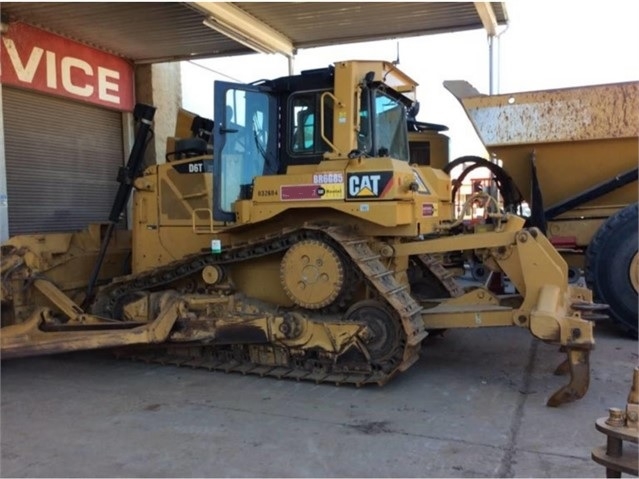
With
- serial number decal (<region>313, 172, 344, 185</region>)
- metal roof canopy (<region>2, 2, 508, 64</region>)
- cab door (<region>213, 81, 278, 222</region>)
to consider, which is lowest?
serial number decal (<region>313, 172, 344, 185</region>)

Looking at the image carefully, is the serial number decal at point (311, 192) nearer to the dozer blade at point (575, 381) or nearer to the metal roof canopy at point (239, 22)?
the dozer blade at point (575, 381)

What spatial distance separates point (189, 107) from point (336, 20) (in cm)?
454

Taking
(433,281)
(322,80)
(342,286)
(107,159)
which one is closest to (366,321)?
(342,286)

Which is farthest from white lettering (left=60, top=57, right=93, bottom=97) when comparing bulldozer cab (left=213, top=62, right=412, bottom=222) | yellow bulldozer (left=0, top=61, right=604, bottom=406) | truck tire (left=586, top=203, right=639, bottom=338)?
truck tire (left=586, top=203, right=639, bottom=338)

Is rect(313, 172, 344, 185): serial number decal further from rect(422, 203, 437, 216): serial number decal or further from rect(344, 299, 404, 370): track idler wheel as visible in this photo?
rect(344, 299, 404, 370): track idler wheel

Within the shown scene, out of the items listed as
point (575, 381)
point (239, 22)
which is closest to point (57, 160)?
point (239, 22)

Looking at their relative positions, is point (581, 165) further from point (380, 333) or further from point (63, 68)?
point (63, 68)

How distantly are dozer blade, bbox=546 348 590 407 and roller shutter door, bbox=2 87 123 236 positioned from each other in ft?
24.1

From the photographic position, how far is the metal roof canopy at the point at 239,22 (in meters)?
8.50

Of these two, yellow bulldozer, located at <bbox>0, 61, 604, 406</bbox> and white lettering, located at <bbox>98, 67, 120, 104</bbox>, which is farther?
white lettering, located at <bbox>98, 67, 120, 104</bbox>

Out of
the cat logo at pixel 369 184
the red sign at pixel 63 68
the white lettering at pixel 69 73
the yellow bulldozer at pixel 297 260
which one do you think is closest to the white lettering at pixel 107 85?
the red sign at pixel 63 68

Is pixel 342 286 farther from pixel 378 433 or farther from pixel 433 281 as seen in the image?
pixel 433 281

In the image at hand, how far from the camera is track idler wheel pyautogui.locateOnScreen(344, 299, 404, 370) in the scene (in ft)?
17.6

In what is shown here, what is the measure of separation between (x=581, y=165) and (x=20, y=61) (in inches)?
303
